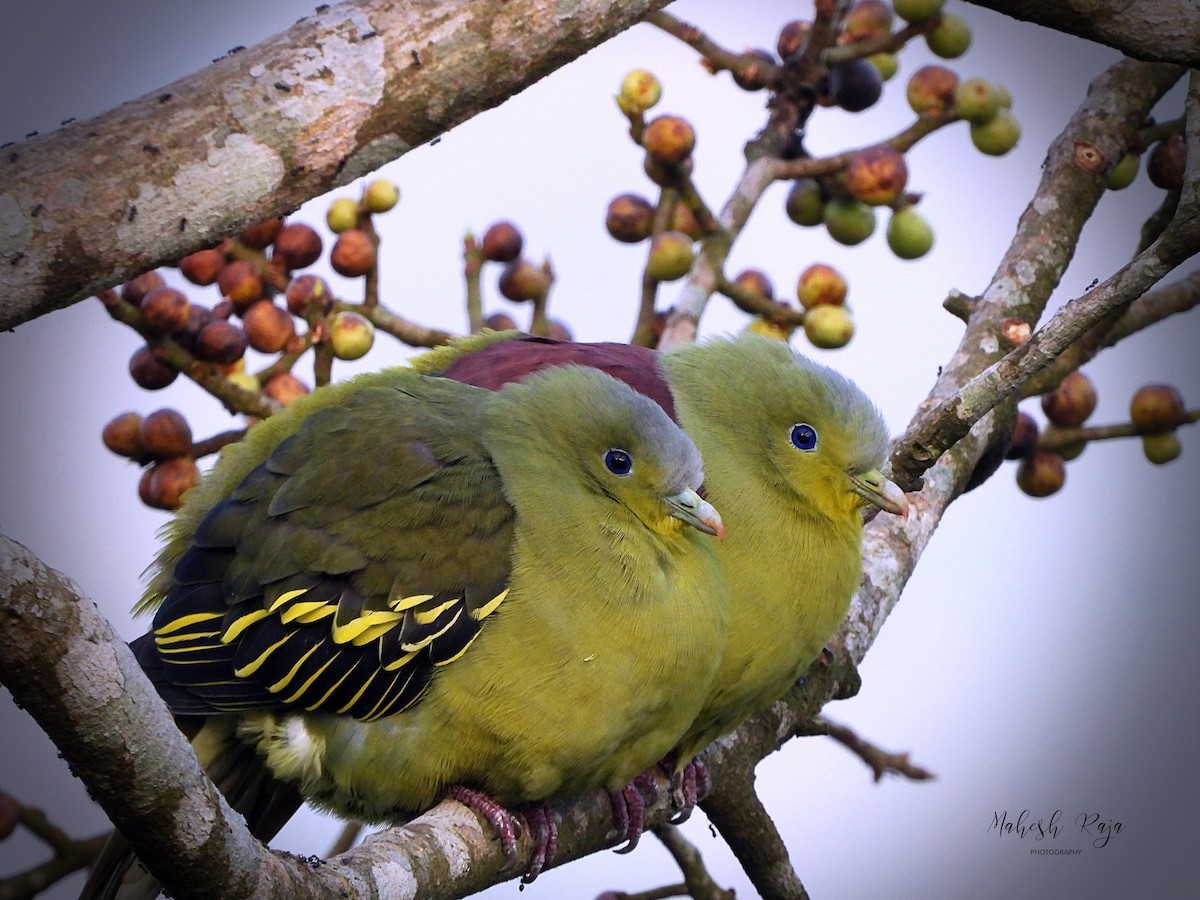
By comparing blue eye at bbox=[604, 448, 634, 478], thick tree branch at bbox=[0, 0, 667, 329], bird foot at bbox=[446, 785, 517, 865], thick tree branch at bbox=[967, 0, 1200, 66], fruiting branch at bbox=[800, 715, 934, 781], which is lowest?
fruiting branch at bbox=[800, 715, 934, 781]

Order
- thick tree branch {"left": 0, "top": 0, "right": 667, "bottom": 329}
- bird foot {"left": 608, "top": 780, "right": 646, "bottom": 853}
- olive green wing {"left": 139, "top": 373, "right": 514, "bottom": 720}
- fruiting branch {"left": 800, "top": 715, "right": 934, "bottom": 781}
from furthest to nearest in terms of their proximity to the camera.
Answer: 1. fruiting branch {"left": 800, "top": 715, "right": 934, "bottom": 781}
2. bird foot {"left": 608, "top": 780, "right": 646, "bottom": 853}
3. olive green wing {"left": 139, "top": 373, "right": 514, "bottom": 720}
4. thick tree branch {"left": 0, "top": 0, "right": 667, "bottom": 329}

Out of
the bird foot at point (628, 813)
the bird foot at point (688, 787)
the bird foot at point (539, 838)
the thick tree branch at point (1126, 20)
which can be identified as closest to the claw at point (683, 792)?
the bird foot at point (688, 787)

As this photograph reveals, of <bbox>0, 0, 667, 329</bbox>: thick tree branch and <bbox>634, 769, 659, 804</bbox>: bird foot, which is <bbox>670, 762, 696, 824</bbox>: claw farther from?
<bbox>0, 0, 667, 329</bbox>: thick tree branch

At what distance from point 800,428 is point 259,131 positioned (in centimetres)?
137

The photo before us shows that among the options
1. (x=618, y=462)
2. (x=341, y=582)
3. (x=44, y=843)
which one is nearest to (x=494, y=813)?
(x=341, y=582)

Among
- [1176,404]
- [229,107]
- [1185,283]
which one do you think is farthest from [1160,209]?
[229,107]

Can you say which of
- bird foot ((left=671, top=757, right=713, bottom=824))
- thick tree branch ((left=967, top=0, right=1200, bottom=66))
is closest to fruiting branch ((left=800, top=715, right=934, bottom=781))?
bird foot ((left=671, top=757, right=713, bottom=824))

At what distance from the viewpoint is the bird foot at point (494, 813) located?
2660 millimetres

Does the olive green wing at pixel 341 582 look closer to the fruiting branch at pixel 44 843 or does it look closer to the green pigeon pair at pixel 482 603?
the green pigeon pair at pixel 482 603

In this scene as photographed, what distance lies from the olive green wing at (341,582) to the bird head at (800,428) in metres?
0.68

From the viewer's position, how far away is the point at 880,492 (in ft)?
10.2

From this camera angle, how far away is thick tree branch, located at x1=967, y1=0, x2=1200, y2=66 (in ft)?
10.0

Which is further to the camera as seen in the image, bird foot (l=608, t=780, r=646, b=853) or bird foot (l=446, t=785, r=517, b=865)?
bird foot (l=608, t=780, r=646, b=853)

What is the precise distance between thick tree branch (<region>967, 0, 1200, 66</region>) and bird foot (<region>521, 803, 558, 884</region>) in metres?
2.00
